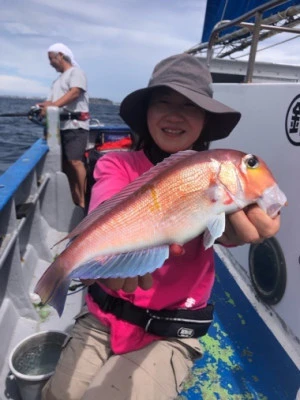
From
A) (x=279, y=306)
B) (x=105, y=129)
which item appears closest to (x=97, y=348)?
(x=279, y=306)

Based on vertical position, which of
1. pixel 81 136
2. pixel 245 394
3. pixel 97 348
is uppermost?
pixel 81 136

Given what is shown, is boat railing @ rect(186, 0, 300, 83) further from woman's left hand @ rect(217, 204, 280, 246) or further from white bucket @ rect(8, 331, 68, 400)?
white bucket @ rect(8, 331, 68, 400)

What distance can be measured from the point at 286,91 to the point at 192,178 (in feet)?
4.56

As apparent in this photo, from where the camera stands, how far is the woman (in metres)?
1.66

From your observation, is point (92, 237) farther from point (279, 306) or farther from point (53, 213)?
point (53, 213)

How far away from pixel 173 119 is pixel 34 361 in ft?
5.91

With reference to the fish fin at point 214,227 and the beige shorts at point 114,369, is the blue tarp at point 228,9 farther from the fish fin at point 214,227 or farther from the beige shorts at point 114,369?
the beige shorts at point 114,369

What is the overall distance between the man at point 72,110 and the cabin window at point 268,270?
9.98 feet

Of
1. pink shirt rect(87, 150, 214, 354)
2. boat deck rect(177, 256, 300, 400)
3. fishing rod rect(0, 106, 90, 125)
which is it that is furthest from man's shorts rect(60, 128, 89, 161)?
pink shirt rect(87, 150, 214, 354)

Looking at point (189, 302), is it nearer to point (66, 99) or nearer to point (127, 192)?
point (127, 192)

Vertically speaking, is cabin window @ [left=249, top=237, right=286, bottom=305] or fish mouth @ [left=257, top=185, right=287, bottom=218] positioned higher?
fish mouth @ [left=257, top=185, right=287, bottom=218]

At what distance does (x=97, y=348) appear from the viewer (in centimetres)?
186

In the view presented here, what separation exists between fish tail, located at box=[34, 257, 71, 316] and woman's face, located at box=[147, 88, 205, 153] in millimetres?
908

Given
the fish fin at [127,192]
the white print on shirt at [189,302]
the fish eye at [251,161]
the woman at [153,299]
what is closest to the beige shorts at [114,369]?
the woman at [153,299]
